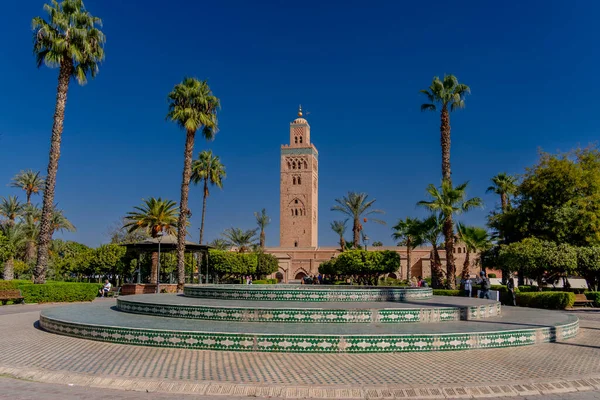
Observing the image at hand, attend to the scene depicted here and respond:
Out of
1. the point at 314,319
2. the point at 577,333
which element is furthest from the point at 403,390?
the point at 577,333

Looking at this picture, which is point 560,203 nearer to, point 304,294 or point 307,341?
point 304,294

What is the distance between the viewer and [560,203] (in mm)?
25766

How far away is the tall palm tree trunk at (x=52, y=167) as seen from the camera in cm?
1980

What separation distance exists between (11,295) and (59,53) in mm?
10461

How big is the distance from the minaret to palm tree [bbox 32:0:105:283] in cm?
5366

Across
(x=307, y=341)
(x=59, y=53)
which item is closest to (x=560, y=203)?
(x=307, y=341)

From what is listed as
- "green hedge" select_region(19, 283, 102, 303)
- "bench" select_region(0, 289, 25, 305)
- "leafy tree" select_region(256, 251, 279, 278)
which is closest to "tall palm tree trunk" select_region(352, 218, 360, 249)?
"leafy tree" select_region(256, 251, 279, 278)

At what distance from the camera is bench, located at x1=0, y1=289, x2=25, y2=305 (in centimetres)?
1828

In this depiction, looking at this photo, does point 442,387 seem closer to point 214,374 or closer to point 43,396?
point 214,374

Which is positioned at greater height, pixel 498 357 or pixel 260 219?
pixel 260 219

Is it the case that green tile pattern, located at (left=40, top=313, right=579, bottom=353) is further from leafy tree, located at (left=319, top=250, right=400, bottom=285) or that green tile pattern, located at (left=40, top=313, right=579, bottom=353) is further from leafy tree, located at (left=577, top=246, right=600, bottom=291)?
leafy tree, located at (left=319, top=250, right=400, bottom=285)

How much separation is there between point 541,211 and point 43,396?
27028 mm

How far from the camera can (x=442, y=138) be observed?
999 inches

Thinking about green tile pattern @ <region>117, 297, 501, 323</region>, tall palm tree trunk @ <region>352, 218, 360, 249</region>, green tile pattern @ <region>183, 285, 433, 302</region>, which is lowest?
green tile pattern @ <region>117, 297, 501, 323</region>
